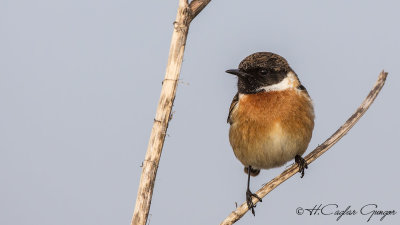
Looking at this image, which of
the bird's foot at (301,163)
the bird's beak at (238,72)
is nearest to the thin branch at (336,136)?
→ the bird's foot at (301,163)

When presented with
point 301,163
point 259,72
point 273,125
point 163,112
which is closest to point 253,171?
point 301,163

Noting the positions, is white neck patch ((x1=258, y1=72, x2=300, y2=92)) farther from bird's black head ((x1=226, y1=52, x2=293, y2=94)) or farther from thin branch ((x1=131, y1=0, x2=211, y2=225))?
thin branch ((x1=131, y1=0, x2=211, y2=225))

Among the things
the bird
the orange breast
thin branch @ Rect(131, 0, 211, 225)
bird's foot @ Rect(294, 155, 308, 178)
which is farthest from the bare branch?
bird's foot @ Rect(294, 155, 308, 178)

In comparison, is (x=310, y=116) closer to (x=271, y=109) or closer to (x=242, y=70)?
(x=271, y=109)

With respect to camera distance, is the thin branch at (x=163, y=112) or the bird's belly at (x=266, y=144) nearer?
the thin branch at (x=163, y=112)

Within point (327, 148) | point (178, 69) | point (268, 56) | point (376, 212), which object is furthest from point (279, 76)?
point (178, 69)

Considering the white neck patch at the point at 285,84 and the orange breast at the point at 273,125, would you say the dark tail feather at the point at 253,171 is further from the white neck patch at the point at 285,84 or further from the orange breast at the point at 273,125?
the white neck patch at the point at 285,84

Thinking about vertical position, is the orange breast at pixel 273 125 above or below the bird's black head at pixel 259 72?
below
